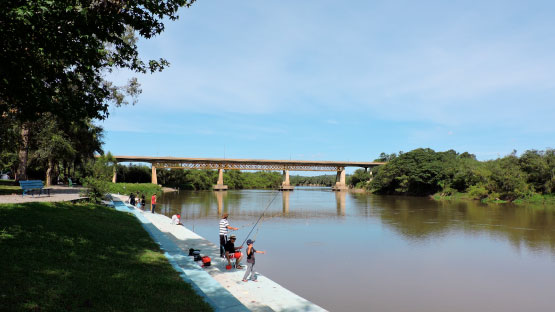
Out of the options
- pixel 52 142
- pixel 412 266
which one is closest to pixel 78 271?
pixel 412 266

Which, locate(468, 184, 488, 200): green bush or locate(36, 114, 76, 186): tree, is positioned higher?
locate(36, 114, 76, 186): tree

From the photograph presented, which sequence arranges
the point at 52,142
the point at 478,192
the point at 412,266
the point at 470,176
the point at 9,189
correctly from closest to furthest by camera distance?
the point at 412,266 → the point at 9,189 → the point at 52,142 → the point at 478,192 → the point at 470,176

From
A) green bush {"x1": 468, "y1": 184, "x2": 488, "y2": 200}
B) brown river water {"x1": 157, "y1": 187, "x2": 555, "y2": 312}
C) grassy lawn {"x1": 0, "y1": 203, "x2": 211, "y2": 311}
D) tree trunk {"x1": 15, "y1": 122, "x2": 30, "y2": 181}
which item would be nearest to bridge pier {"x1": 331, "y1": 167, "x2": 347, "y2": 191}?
green bush {"x1": 468, "y1": 184, "x2": 488, "y2": 200}

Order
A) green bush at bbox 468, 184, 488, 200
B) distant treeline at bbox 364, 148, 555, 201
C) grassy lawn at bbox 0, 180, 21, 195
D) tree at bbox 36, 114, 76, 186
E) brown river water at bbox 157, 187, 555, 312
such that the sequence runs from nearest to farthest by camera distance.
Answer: brown river water at bbox 157, 187, 555, 312 < grassy lawn at bbox 0, 180, 21, 195 < tree at bbox 36, 114, 76, 186 < distant treeline at bbox 364, 148, 555, 201 < green bush at bbox 468, 184, 488, 200

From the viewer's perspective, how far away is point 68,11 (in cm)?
810

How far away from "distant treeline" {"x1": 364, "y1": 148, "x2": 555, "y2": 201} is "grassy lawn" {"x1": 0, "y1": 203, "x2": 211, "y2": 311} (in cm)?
5586

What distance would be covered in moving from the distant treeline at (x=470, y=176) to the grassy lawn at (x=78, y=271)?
183 feet

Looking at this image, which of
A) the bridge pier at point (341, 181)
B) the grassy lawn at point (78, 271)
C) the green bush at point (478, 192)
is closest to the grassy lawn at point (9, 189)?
the grassy lawn at point (78, 271)

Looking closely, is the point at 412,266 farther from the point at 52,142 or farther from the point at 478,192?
the point at 478,192

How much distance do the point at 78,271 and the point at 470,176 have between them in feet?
218

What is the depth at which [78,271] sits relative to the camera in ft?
24.5

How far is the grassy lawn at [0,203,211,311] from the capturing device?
19.4 ft

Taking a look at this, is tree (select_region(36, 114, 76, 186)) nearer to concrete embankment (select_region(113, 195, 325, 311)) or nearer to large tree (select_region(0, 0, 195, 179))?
large tree (select_region(0, 0, 195, 179))

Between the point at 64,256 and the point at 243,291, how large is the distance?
4.33 metres
